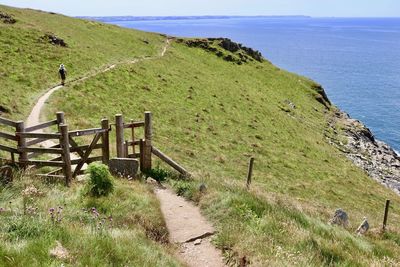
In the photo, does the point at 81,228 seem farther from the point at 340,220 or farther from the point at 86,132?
the point at 340,220

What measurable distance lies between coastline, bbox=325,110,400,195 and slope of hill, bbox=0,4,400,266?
1920 mm

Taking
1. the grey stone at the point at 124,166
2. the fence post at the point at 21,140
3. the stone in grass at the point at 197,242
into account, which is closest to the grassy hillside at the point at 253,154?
the stone in grass at the point at 197,242

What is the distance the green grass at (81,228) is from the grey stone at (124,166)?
1.52 m

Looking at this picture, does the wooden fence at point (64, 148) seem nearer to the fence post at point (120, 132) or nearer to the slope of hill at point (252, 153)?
the fence post at point (120, 132)

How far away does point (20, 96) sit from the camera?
33344mm

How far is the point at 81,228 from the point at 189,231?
4029 mm

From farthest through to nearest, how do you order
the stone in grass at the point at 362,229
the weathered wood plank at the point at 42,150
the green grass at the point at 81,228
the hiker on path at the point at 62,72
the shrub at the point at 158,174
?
the hiker on path at the point at 62,72 → the stone in grass at the point at 362,229 → the shrub at the point at 158,174 → the weathered wood plank at the point at 42,150 → the green grass at the point at 81,228

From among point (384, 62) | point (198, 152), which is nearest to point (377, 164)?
point (198, 152)

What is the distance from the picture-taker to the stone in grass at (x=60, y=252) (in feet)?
25.8

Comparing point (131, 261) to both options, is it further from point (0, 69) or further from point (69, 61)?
point (69, 61)

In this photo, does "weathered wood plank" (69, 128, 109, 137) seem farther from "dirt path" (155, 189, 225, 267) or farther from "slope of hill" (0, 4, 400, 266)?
"slope of hill" (0, 4, 400, 266)

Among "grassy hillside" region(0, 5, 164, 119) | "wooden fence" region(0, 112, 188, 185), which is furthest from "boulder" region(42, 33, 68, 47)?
"wooden fence" region(0, 112, 188, 185)

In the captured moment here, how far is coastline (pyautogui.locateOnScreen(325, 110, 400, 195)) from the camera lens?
139 feet

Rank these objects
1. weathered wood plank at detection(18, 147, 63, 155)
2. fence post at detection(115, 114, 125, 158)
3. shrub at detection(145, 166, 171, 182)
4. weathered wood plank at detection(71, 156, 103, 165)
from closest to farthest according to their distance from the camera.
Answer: weathered wood plank at detection(18, 147, 63, 155) → weathered wood plank at detection(71, 156, 103, 165) → fence post at detection(115, 114, 125, 158) → shrub at detection(145, 166, 171, 182)
